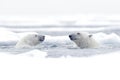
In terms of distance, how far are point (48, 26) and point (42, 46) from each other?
0.16 metres

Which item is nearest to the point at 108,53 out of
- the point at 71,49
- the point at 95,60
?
the point at 95,60

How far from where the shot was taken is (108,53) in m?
1.66

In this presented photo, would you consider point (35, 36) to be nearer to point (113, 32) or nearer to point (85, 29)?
point (85, 29)

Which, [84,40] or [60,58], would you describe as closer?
[60,58]

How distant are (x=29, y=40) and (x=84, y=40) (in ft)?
1.16

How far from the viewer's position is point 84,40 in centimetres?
178

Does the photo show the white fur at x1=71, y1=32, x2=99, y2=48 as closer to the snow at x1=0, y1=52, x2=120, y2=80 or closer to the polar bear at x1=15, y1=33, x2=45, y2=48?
the snow at x1=0, y1=52, x2=120, y2=80

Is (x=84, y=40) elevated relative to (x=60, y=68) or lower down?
elevated

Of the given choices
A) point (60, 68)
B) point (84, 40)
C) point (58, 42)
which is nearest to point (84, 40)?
point (84, 40)

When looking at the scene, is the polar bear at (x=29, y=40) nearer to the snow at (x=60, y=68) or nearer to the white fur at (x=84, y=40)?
the snow at (x=60, y=68)

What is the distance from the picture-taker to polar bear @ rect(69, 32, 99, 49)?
171 cm

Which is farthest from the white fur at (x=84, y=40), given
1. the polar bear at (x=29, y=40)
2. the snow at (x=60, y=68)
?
the polar bear at (x=29, y=40)

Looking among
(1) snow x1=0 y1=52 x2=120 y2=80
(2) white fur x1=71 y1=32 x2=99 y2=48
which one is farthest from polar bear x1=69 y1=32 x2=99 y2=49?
(1) snow x1=0 y1=52 x2=120 y2=80

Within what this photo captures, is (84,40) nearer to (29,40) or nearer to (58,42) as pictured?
(58,42)
